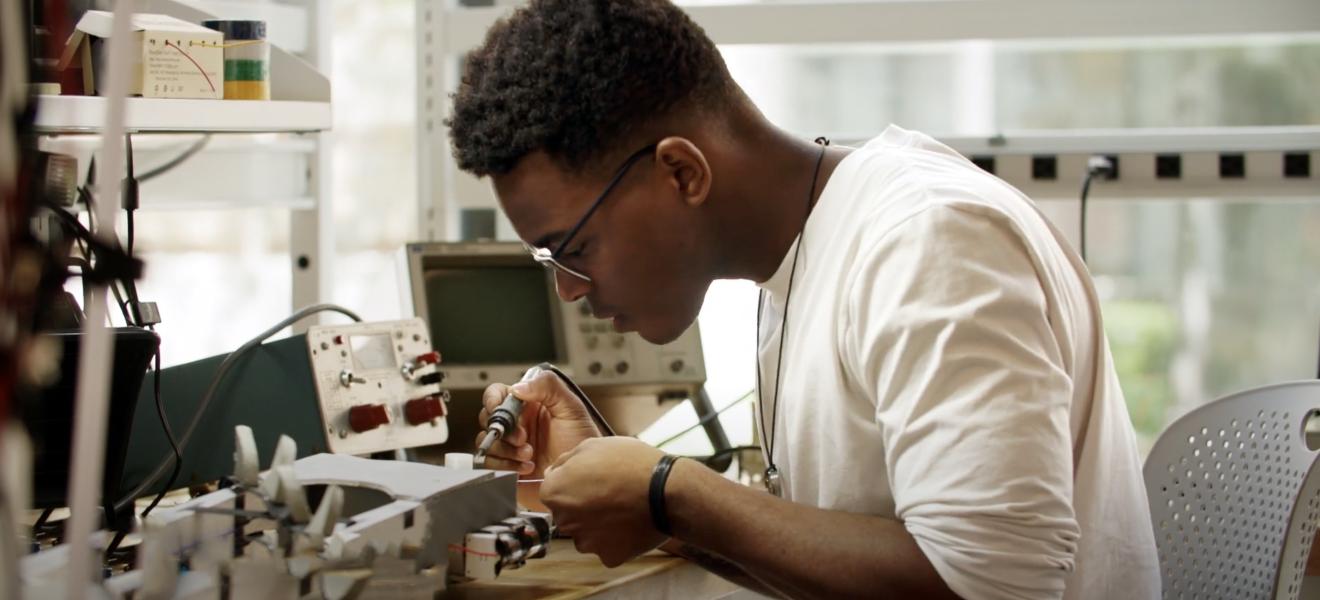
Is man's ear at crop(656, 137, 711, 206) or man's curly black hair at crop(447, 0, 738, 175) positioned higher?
man's curly black hair at crop(447, 0, 738, 175)

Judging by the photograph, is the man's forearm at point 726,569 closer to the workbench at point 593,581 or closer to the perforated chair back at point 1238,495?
the workbench at point 593,581

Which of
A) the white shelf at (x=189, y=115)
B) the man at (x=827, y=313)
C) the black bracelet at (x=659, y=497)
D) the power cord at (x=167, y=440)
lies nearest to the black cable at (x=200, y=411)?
the power cord at (x=167, y=440)

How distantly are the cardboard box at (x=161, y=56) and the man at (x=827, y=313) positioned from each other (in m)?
0.36

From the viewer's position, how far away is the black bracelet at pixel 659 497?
1.26 m

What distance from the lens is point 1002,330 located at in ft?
3.52

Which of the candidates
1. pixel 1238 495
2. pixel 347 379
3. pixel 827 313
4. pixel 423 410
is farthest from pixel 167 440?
pixel 1238 495

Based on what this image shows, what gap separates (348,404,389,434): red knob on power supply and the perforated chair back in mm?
1033

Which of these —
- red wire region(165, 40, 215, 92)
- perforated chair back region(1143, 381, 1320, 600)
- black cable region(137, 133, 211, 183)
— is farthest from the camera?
black cable region(137, 133, 211, 183)

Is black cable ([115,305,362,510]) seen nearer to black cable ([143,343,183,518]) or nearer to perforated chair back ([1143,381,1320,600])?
black cable ([143,343,183,518])

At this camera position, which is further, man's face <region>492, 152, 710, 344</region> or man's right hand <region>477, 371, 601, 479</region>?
man's right hand <region>477, 371, 601, 479</region>

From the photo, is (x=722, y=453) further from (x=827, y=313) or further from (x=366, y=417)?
(x=827, y=313)

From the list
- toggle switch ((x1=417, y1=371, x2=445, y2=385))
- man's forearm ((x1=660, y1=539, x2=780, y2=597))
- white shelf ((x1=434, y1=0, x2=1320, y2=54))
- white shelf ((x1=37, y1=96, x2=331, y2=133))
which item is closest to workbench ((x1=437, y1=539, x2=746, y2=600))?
man's forearm ((x1=660, y1=539, x2=780, y2=597))

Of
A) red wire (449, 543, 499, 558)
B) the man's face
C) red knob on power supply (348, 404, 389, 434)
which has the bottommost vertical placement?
red wire (449, 543, 499, 558)

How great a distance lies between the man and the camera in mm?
1069
